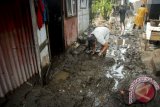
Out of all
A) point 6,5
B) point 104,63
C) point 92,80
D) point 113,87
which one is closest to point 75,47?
point 104,63

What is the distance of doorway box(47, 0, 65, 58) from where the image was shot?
685 cm

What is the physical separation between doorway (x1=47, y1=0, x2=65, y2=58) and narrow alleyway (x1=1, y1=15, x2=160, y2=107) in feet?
1.70

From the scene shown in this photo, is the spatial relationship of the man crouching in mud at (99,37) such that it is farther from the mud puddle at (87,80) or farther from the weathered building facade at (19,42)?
the weathered building facade at (19,42)

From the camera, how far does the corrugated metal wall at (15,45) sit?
3543 millimetres

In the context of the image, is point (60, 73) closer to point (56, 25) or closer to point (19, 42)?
point (19, 42)

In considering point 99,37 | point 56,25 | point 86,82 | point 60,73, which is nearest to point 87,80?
point 86,82

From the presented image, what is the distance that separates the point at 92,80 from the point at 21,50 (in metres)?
2.42

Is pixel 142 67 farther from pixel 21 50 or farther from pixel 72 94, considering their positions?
pixel 21 50

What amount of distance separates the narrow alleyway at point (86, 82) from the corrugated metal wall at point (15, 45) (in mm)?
408

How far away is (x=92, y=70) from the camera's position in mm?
5984

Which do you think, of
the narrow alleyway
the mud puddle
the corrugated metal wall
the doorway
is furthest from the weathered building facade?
the doorway

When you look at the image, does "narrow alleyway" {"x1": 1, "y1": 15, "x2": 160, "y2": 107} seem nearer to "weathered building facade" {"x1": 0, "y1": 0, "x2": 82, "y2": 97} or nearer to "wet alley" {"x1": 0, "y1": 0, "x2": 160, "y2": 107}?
"wet alley" {"x1": 0, "y1": 0, "x2": 160, "y2": 107}

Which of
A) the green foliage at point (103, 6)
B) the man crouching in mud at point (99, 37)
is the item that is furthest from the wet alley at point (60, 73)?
the green foliage at point (103, 6)

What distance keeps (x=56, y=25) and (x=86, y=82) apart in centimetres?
322
